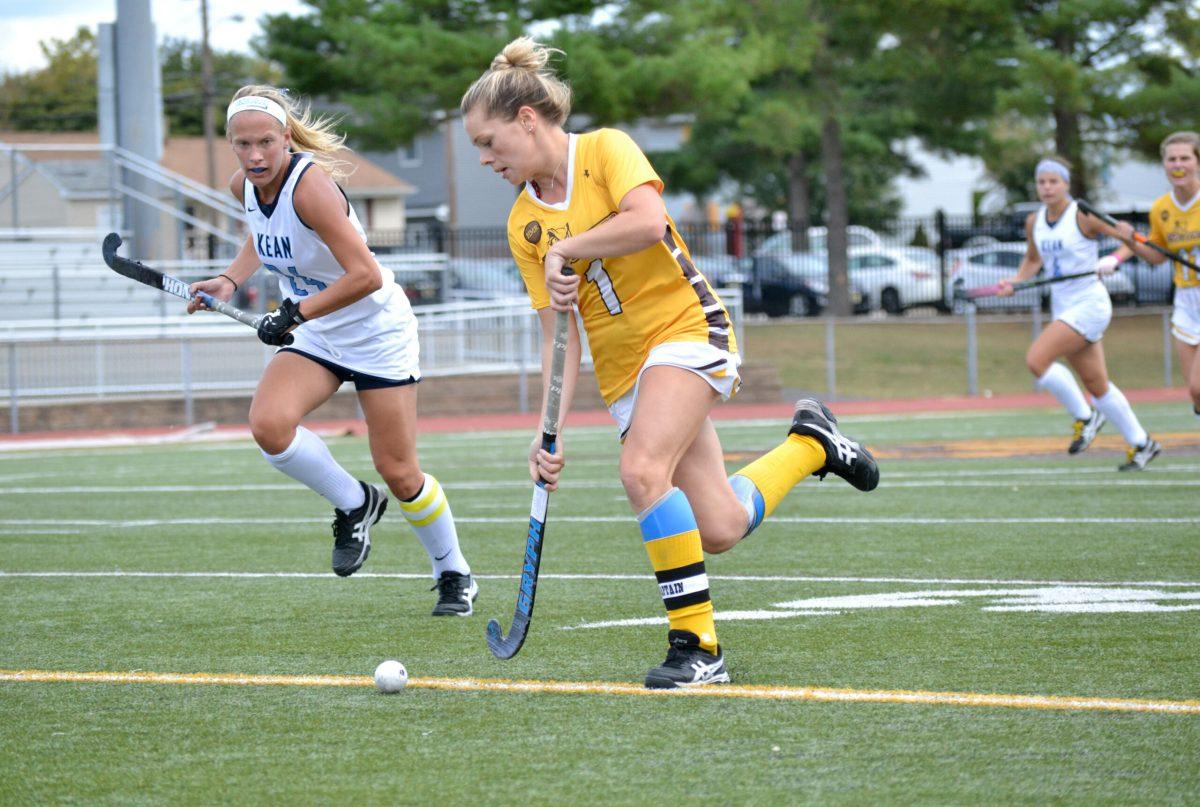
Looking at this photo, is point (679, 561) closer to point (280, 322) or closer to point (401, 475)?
point (401, 475)

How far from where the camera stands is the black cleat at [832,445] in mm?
5918

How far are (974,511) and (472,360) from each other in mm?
13836

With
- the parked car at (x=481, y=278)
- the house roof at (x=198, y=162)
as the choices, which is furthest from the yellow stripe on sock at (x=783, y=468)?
the house roof at (x=198, y=162)

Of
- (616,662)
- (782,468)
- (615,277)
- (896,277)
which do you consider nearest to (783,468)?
(782,468)

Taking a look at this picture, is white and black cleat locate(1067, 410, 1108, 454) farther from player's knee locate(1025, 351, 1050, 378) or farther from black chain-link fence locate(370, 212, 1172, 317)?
black chain-link fence locate(370, 212, 1172, 317)

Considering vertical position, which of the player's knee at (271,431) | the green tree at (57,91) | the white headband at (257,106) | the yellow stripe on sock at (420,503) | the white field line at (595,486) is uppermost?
the green tree at (57,91)

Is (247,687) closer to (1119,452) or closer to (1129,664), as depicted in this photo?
(1129,664)

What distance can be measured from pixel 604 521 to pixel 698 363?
477 cm


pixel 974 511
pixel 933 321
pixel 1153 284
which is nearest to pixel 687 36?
pixel 933 321

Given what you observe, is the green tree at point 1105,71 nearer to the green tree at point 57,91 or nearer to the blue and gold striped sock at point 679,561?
the blue and gold striped sock at point 679,561

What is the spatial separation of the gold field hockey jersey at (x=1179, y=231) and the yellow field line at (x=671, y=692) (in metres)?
6.92

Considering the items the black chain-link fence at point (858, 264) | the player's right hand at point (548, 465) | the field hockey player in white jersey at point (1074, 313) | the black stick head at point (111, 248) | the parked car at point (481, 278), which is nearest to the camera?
the player's right hand at point (548, 465)

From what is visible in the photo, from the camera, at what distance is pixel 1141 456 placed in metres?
11.7

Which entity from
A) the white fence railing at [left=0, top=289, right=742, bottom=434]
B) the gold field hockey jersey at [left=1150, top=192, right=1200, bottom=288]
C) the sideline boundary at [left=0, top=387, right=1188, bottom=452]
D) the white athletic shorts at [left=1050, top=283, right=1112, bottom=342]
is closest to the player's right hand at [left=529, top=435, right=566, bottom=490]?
the gold field hockey jersey at [left=1150, top=192, right=1200, bottom=288]
